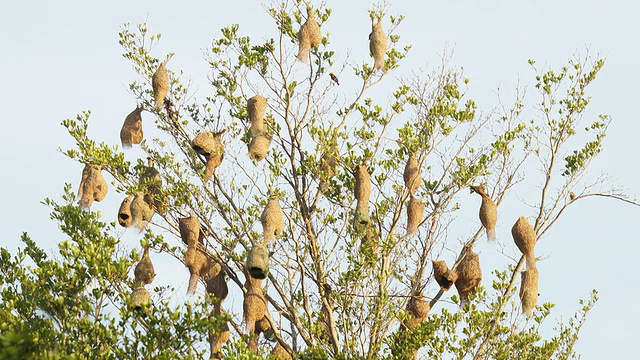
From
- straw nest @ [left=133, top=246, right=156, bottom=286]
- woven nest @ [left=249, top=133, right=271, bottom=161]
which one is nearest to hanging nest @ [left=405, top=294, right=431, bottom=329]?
woven nest @ [left=249, top=133, right=271, bottom=161]

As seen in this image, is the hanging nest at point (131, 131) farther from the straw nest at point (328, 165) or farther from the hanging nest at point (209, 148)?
the straw nest at point (328, 165)

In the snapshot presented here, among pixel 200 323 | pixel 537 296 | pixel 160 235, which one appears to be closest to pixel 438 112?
pixel 537 296

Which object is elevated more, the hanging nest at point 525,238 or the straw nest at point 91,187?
the hanging nest at point 525,238

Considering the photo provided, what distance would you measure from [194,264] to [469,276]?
3.31 meters

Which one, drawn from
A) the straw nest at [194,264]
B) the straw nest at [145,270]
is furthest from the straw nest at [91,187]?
the straw nest at [194,264]

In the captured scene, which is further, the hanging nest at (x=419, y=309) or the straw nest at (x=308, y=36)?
the straw nest at (x=308, y=36)

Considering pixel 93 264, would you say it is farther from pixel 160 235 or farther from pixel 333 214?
pixel 333 214

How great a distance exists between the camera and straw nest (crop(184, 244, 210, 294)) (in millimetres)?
12805

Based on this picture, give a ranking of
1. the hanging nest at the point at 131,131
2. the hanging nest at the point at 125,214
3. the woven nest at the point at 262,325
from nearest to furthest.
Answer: the woven nest at the point at 262,325, the hanging nest at the point at 125,214, the hanging nest at the point at 131,131

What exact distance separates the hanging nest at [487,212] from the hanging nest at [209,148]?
3.19 meters

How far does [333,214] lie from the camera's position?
1389 centimetres

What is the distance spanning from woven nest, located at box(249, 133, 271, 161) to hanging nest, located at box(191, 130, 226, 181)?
555mm

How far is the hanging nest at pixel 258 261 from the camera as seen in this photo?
1201cm

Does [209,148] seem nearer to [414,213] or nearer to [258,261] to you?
[258,261]
